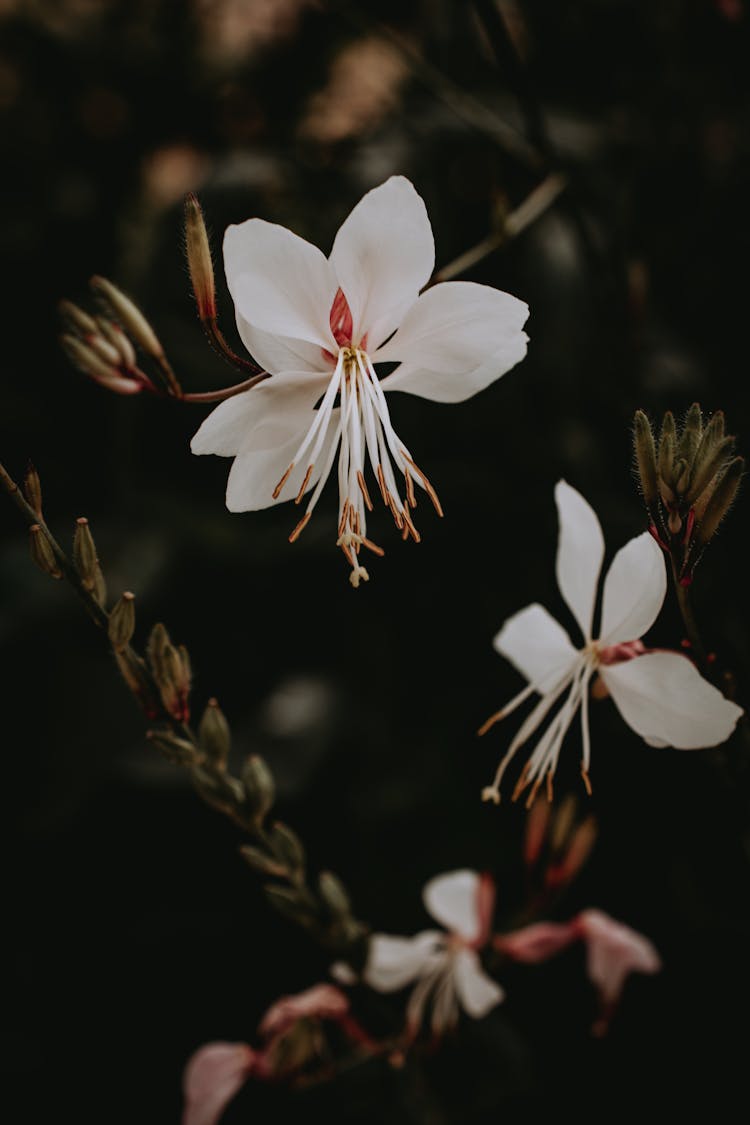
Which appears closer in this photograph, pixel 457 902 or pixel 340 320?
pixel 340 320

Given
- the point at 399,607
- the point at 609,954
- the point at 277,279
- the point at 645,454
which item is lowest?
the point at 609,954

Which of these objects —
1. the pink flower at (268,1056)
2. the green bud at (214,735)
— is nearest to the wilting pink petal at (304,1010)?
the pink flower at (268,1056)

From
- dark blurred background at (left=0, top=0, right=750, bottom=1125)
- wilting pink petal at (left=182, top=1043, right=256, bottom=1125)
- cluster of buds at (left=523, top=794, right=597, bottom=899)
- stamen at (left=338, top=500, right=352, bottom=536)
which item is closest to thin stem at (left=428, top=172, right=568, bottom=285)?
dark blurred background at (left=0, top=0, right=750, bottom=1125)

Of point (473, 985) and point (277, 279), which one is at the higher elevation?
point (277, 279)

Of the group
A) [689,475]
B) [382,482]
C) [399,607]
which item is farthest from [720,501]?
[399,607]

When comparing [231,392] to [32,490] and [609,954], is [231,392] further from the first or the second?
[609,954]

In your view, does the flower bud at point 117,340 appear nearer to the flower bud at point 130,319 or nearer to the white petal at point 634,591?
the flower bud at point 130,319
